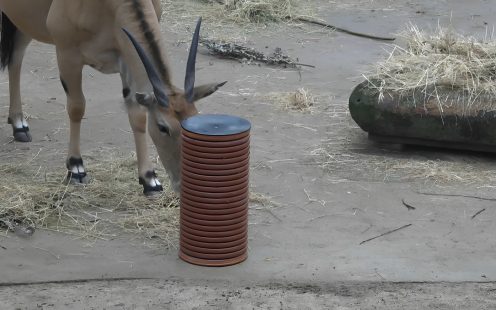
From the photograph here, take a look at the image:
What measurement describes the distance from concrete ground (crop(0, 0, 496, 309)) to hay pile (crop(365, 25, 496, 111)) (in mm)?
475

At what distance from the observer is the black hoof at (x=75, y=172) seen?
6.83 metres

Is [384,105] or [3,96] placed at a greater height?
[384,105]

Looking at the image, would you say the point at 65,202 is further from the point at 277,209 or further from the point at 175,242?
the point at 277,209

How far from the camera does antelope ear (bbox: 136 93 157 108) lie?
592 cm

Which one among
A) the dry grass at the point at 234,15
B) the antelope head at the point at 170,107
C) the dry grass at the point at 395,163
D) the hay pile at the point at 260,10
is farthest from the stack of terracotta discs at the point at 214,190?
the hay pile at the point at 260,10

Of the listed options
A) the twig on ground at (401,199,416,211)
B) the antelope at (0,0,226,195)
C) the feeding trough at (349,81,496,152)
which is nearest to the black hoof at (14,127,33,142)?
the antelope at (0,0,226,195)

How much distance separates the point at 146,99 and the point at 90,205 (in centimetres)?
96

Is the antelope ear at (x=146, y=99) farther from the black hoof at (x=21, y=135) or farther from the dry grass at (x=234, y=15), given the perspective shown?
the dry grass at (x=234, y=15)

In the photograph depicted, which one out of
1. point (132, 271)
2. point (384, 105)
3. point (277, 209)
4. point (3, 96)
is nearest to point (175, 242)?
point (132, 271)

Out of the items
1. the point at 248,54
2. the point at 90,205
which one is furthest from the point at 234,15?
the point at 90,205

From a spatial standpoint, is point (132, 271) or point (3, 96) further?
point (3, 96)

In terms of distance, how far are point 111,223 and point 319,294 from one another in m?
1.57

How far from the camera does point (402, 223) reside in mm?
6293

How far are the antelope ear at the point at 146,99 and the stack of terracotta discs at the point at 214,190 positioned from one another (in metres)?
0.43
